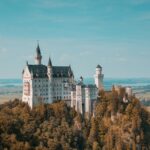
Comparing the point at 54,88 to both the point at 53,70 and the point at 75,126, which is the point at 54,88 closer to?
the point at 53,70

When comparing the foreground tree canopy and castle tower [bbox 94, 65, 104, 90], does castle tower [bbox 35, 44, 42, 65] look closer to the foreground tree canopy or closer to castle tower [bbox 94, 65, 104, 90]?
the foreground tree canopy

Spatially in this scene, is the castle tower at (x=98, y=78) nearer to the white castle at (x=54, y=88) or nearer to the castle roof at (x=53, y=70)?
the white castle at (x=54, y=88)

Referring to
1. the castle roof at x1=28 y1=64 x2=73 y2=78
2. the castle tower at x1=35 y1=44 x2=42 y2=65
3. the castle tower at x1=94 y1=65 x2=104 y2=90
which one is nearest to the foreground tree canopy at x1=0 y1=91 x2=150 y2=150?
the castle tower at x1=94 y1=65 x2=104 y2=90

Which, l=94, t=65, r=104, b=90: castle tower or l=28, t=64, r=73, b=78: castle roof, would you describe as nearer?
l=28, t=64, r=73, b=78: castle roof

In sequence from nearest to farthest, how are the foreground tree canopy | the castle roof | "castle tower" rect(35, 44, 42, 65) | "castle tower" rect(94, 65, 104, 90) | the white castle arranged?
the foreground tree canopy → the white castle → the castle roof → "castle tower" rect(35, 44, 42, 65) → "castle tower" rect(94, 65, 104, 90)

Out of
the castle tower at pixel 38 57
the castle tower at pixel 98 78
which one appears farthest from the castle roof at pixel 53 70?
the castle tower at pixel 98 78

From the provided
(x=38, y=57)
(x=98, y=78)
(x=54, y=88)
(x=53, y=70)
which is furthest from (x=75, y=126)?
(x=38, y=57)
